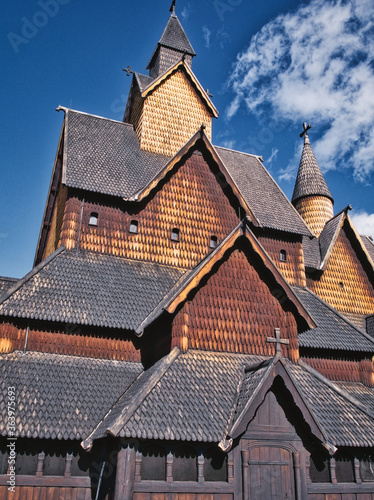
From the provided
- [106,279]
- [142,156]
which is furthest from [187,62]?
[106,279]

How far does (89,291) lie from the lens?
13375mm

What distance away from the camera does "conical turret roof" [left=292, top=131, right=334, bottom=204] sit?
81.1 feet

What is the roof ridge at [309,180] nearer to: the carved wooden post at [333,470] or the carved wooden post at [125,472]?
the carved wooden post at [333,470]

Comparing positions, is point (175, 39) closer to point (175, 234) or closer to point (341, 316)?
point (175, 234)

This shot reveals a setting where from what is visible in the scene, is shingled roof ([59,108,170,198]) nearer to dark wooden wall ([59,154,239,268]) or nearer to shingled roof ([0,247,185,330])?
dark wooden wall ([59,154,239,268])

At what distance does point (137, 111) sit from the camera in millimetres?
21172

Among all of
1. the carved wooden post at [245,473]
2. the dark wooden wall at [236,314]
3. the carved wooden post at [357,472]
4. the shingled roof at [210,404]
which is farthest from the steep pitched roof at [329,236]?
the carved wooden post at [245,473]

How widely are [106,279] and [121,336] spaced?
1.91 m

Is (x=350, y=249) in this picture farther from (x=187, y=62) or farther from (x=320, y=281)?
(x=187, y=62)

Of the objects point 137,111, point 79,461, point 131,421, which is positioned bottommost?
point 79,461

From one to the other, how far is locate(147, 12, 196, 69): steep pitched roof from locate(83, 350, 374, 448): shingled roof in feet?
56.0

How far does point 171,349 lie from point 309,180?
16.4 metres

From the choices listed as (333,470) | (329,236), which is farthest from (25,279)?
(329,236)

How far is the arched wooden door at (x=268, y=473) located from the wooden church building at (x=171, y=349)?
0.10ft
